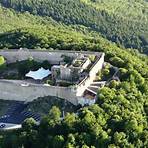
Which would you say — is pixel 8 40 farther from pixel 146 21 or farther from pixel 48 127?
pixel 146 21

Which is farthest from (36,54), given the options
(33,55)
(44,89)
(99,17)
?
(99,17)

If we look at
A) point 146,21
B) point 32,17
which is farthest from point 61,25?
point 146,21

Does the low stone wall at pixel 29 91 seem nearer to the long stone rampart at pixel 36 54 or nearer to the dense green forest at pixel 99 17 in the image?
the long stone rampart at pixel 36 54

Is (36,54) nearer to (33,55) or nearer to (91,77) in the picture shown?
(33,55)

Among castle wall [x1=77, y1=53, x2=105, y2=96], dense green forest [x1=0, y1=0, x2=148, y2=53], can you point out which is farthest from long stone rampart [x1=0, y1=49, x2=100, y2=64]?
dense green forest [x1=0, y1=0, x2=148, y2=53]

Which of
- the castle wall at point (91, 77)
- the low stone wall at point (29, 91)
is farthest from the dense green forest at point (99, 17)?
the low stone wall at point (29, 91)
